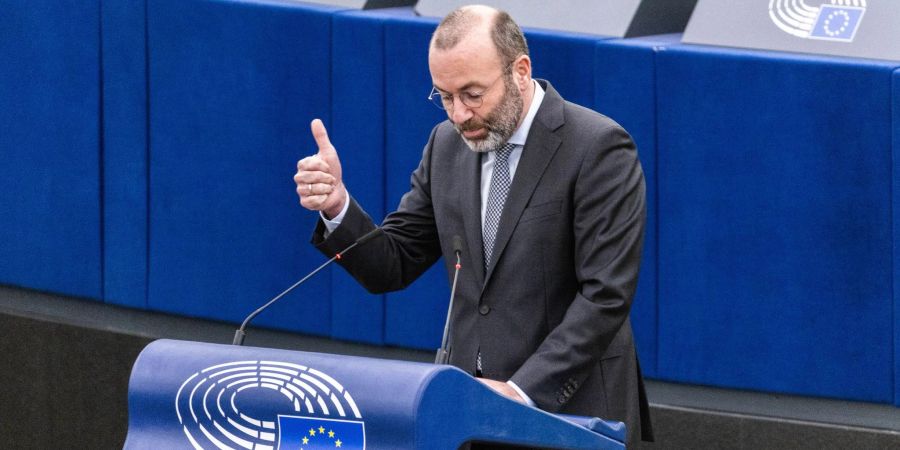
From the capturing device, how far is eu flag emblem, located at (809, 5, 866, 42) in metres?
4.02

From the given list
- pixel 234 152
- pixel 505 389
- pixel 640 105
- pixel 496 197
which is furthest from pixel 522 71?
pixel 234 152

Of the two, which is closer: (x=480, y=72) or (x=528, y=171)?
(x=480, y=72)

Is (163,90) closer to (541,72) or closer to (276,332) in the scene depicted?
(276,332)

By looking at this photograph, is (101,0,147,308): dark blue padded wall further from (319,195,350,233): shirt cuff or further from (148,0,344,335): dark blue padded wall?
(319,195,350,233): shirt cuff

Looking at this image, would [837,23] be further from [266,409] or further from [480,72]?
[266,409]

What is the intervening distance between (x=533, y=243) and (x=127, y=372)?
273 cm

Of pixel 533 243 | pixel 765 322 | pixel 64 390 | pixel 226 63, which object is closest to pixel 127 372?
pixel 64 390

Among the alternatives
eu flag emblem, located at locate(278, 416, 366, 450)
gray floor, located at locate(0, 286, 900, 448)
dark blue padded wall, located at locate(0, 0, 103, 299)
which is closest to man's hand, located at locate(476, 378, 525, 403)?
eu flag emblem, located at locate(278, 416, 366, 450)

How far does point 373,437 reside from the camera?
2381 millimetres

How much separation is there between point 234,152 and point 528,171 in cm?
220

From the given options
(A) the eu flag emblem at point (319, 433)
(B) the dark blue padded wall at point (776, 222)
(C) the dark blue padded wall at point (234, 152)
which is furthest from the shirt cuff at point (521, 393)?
(C) the dark blue padded wall at point (234, 152)

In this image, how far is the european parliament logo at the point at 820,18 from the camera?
4.02 meters

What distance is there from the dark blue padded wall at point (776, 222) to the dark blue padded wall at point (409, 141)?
2.37 ft

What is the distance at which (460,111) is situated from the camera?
9.24 ft
